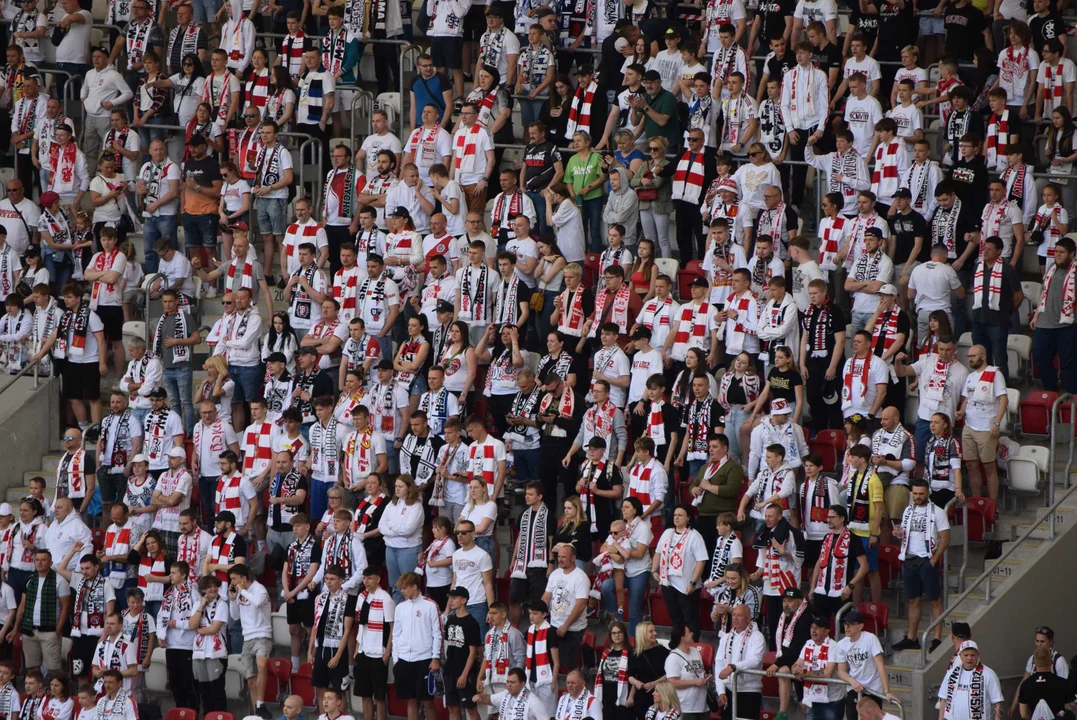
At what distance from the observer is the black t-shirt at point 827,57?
21.6 m

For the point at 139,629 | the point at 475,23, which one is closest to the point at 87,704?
the point at 139,629

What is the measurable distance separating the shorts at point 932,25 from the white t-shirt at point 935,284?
165 inches

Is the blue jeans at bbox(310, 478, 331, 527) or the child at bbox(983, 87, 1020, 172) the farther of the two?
the child at bbox(983, 87, 1020, 172)

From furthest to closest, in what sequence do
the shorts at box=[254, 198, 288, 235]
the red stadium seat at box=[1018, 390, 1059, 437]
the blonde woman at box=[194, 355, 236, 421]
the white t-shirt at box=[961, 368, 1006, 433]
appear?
the shorts at box=[254, 198, 288, 235] → the blonde woman at box=[194, 355, 236, 421] → the red stadium seat at box=[1018, 390, 1059, 437] → the white t-shirt at box=[961, 368, 1006, 433]

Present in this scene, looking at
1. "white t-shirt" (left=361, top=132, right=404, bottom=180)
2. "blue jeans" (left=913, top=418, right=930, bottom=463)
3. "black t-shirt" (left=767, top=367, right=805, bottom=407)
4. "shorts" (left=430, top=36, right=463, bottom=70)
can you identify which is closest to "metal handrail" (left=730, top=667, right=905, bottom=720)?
"blue jeans" (left=913, top=418, right=930, bottom=463)

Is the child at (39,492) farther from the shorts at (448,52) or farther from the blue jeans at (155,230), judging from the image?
the shorts at (448,52)

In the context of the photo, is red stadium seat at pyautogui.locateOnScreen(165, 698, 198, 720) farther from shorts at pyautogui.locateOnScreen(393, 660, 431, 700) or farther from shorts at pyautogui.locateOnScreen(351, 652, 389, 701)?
shorts at pyautogui.locateOnScreen(393, 660, 431, 700)

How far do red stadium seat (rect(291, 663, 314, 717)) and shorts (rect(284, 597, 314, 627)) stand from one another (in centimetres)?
45

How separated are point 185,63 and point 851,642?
11.5 m

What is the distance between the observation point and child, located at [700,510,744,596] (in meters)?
17.3

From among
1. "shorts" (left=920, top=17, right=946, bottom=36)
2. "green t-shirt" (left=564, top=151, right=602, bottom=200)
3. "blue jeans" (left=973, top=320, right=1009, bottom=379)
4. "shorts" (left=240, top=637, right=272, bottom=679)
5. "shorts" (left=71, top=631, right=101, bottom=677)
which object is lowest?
"shorts" (left=71, top=631, right=101, bottom=677)

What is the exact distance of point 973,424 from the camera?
702 inches

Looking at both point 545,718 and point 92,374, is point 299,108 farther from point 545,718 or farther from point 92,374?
point 545,718

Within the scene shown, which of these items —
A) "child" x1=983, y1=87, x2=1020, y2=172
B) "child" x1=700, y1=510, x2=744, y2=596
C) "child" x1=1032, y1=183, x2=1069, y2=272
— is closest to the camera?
"child" x1=700, y1=510, x2=744, y2=596
